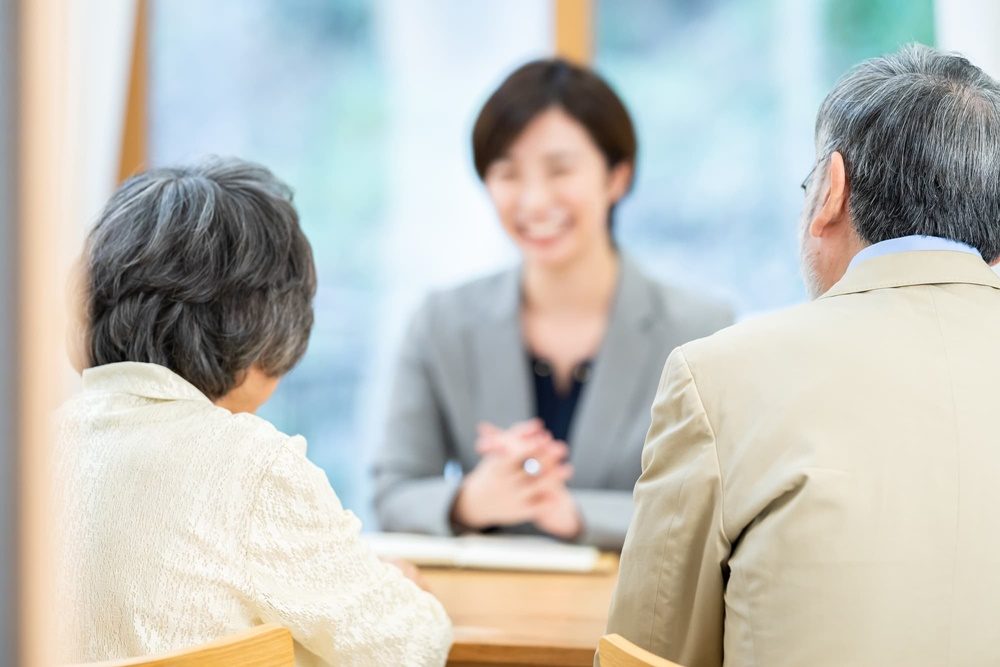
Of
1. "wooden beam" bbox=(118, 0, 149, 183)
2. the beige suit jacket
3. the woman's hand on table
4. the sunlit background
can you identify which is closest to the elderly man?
the beige suit jacket

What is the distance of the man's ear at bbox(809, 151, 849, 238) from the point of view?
1.28 metres

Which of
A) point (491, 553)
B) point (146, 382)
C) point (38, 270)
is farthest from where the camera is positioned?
point (491, 553)

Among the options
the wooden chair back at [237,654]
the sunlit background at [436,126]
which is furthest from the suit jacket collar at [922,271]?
the sunlit background at [436,126]

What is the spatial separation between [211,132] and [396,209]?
670mm

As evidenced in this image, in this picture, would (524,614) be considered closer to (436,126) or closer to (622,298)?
(622,298)

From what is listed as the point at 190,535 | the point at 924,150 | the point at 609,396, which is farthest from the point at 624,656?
the point at 609,396

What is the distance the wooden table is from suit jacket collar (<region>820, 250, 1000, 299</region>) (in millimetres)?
638

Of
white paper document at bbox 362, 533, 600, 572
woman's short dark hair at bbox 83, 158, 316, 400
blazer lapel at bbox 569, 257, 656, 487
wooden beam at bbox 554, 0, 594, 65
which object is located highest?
wooden beam at bbox 554, 0, 594, 65

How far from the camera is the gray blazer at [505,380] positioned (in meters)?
2.62

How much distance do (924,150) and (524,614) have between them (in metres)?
0.90

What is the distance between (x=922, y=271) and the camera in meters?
1.23

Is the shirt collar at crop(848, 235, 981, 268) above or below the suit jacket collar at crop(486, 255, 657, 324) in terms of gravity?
above

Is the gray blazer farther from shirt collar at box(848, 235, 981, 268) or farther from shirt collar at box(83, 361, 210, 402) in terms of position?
shirt collar at box(848, 235, 981, 268)

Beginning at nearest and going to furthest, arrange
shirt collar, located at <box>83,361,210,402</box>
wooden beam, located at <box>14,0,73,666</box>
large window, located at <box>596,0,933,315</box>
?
wooden beam, located at <box>14,0,73,666</box>, shirt collar, located at <box>83,361,210,402</box>, large window, located at <box>596,0,933,315</box>
